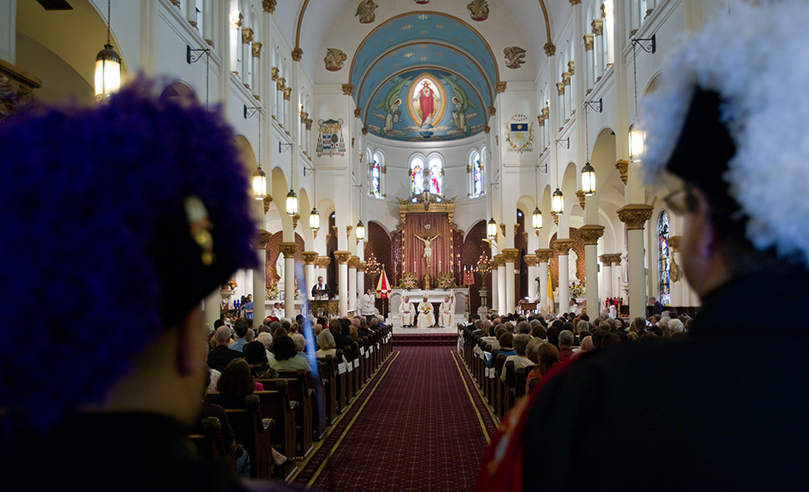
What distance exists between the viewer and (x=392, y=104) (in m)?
37.4

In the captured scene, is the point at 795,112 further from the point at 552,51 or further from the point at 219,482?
the point at 552,51

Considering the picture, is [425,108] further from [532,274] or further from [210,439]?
[210,439]

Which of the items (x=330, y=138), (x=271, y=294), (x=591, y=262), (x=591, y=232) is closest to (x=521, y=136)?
(x=330, y=138)

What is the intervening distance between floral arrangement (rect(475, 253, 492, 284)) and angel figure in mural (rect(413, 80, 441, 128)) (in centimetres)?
908

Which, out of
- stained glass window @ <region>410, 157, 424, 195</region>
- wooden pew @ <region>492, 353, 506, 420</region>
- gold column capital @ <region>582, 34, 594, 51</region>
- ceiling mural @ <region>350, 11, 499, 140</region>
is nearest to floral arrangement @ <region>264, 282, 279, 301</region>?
ceiling mural @ <region>350, 11, 499, 140</region>

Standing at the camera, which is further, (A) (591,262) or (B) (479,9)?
(B) (479,9)

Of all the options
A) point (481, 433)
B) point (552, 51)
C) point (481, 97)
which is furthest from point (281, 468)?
point (481, 97)

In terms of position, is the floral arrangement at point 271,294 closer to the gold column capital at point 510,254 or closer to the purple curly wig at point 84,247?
the gold column capital at point 510,254

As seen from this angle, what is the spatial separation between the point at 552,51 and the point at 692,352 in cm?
2277

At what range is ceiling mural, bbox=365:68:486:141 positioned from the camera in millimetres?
36281

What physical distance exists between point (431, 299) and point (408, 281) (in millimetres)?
→ 6125

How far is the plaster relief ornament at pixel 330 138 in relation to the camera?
27.8 metres

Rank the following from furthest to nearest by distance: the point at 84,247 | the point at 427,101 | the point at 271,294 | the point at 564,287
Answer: the point at 427,101, the point at 271,294, the point at 564,287, the point at 84,247

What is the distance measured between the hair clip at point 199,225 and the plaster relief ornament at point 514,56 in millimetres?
27752
